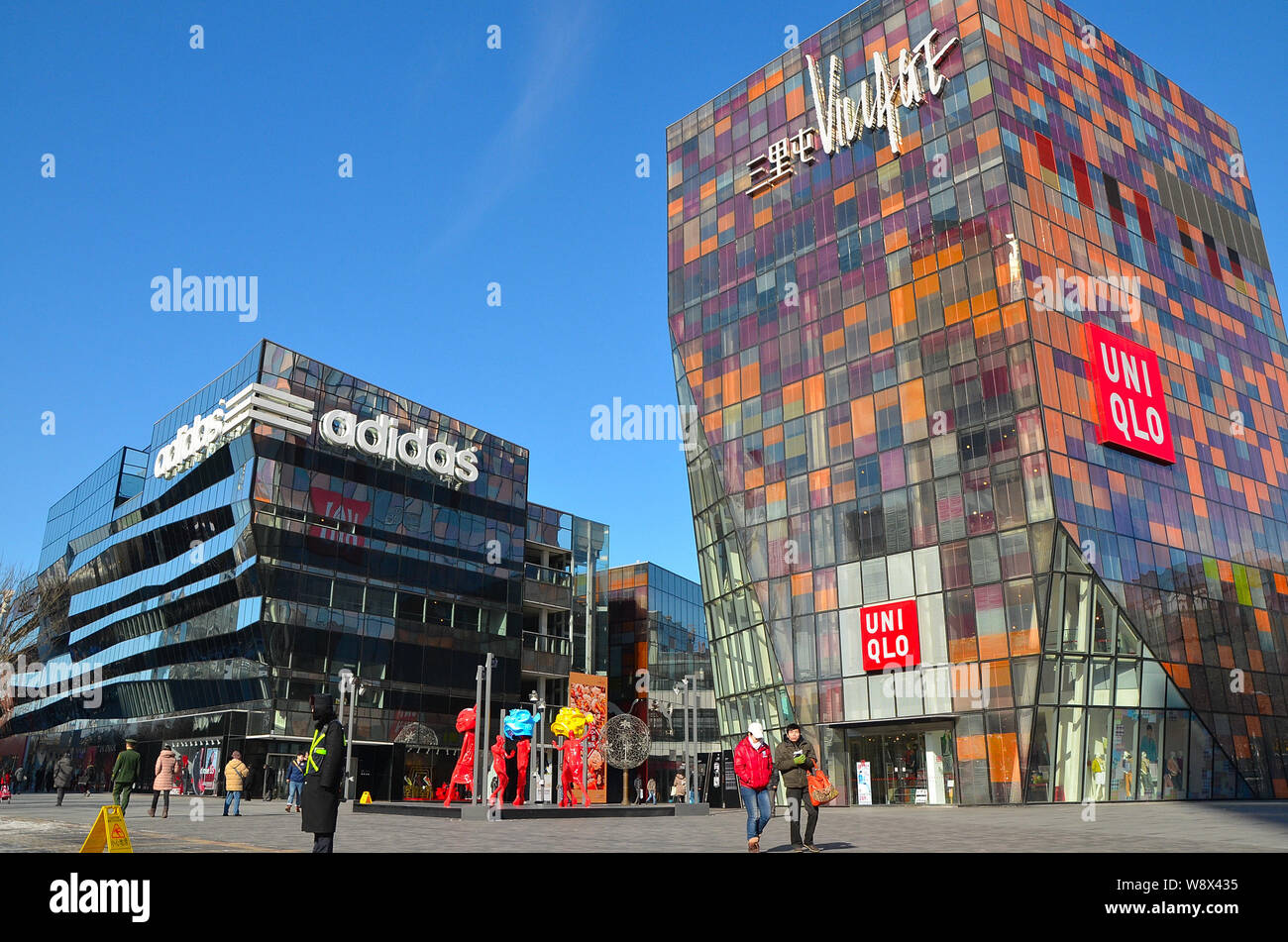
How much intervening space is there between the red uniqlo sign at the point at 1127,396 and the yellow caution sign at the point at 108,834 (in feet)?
137

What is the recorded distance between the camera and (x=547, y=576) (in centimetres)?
7944

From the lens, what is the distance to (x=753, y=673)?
2062 inches

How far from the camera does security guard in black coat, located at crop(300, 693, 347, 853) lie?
10359 mm

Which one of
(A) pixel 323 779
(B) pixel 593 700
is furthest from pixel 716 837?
(B) pixel 593 700

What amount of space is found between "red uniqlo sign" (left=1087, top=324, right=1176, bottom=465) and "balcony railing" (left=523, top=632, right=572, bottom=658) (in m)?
45.8

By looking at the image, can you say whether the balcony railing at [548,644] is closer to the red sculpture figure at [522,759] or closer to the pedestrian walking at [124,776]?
the red sculpture figure at [522,759]

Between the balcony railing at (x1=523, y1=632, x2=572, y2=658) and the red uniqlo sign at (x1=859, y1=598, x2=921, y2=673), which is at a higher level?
the balcony railing at (x1=523, y1=632, x2=572, y2=658)

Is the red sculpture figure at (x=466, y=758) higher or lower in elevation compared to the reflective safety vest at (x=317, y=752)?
lower

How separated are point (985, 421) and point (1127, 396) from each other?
803cm

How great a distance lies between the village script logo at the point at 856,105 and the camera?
164ft

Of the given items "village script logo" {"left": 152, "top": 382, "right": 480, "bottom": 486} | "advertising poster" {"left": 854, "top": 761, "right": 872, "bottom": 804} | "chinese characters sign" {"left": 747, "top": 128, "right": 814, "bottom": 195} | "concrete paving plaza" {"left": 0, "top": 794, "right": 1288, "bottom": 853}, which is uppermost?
"chinese characters sign" {"left": 747, "top": 128, "right": 814, "bottom": 195}

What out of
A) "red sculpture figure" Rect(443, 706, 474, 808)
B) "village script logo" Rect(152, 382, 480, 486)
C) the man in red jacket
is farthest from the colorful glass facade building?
the man in red jacket

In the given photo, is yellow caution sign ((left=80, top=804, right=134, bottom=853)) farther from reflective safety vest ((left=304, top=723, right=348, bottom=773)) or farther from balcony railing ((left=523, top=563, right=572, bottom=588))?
balcony railing ((left=523, top=563, right=572, bottom=588))

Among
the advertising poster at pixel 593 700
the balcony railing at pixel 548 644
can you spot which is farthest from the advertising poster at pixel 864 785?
the balcony railing at pixel 548 644
